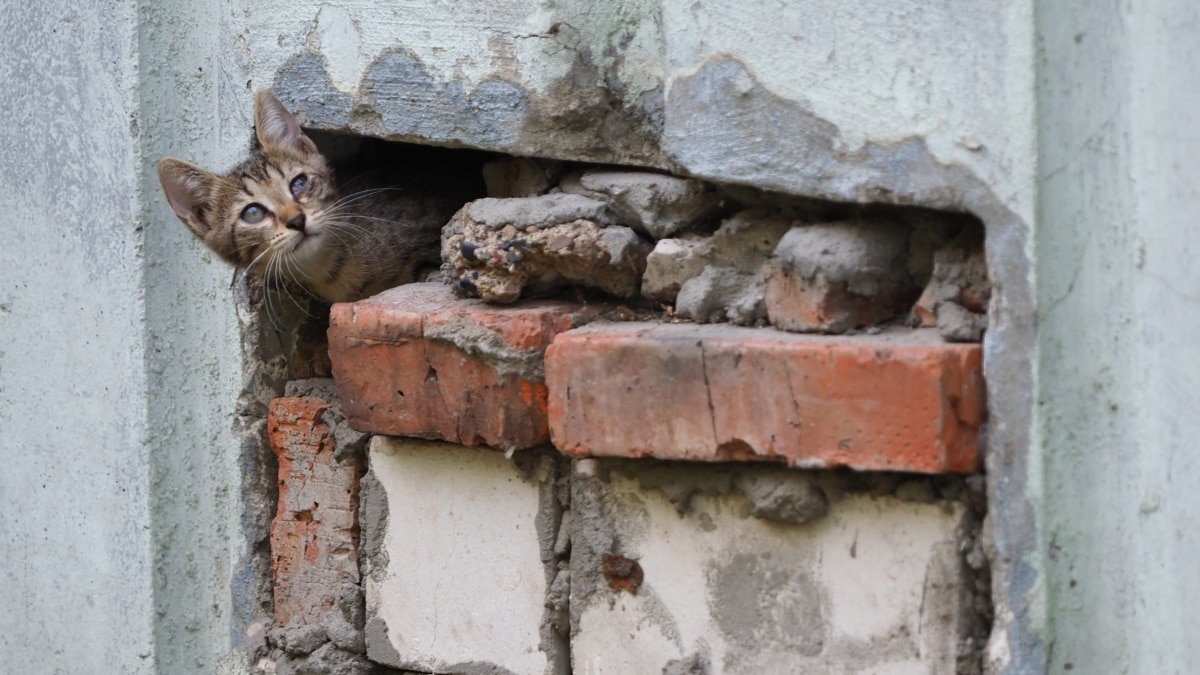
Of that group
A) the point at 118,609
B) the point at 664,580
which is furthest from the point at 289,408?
the point at 664,580

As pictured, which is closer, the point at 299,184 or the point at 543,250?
the point at 543,250

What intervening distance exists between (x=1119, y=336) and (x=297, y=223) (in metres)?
1.90

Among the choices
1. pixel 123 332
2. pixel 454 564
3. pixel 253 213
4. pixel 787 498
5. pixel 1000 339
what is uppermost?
pixel 253 213

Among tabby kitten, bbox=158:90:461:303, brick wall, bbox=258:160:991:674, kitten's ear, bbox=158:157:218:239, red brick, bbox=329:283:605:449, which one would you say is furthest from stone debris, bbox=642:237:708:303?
kitten's ear, bbox=158:157:218:239

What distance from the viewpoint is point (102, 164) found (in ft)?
9.02

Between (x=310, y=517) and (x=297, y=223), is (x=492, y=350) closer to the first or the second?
(x=310, y=517)

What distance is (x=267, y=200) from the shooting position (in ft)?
10.0

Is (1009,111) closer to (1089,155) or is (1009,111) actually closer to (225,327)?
(1089,155)

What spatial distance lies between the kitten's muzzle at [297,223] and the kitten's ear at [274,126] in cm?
32

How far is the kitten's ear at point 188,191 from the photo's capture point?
268cm

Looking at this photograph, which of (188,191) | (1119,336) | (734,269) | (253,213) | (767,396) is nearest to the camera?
(1119,336)

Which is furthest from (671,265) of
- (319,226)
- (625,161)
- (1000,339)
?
(319,226)

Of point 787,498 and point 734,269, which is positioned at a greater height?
point 734,269

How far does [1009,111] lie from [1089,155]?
114mm
